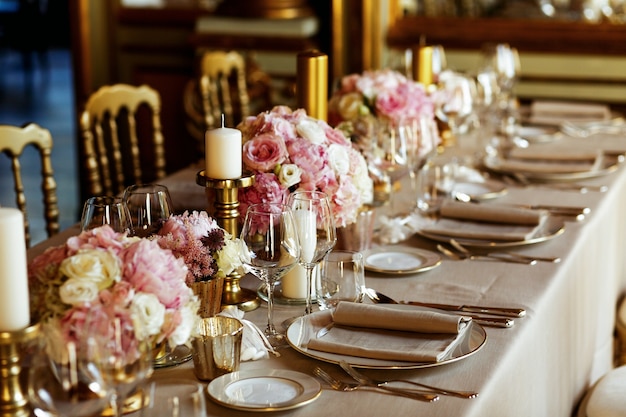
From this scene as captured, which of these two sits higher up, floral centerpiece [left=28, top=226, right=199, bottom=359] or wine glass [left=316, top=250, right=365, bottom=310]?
floral centerpiece [left=28, top=226, right=199, bottom=359]

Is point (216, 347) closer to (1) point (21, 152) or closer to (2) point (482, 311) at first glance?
(2) point (482, 311)

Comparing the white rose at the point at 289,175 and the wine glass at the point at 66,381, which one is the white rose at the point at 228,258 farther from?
the wine glass at the point at 66,381

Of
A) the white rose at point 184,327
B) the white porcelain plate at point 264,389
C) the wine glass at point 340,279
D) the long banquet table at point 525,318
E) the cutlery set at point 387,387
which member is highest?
the white rose at point 184,327

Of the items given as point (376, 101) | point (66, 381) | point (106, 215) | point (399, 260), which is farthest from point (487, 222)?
point (66, 381)

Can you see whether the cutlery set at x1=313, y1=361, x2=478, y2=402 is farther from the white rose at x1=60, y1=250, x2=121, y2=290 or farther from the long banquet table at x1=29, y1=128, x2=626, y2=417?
the white rose at x1=60, y1=250, x2=121, y2=290

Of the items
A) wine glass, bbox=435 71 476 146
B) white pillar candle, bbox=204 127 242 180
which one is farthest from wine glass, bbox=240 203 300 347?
wine glass, bbox=435 71 476 146

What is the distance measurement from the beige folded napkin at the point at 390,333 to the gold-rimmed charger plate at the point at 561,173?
1223mm

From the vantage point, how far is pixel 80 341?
1.02 metres

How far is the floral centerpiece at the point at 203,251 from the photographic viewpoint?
1.42 m

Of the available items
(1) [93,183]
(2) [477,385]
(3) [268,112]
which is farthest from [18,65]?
(2) [477,385]

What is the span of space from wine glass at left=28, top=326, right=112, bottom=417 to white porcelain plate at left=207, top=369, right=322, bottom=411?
24cm

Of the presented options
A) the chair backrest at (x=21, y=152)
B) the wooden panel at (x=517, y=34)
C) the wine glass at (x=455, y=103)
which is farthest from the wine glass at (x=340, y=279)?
the wooden panel at (x=517, y=34)

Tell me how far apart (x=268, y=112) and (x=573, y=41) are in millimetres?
2916

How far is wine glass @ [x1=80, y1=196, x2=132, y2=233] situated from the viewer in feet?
4.76
